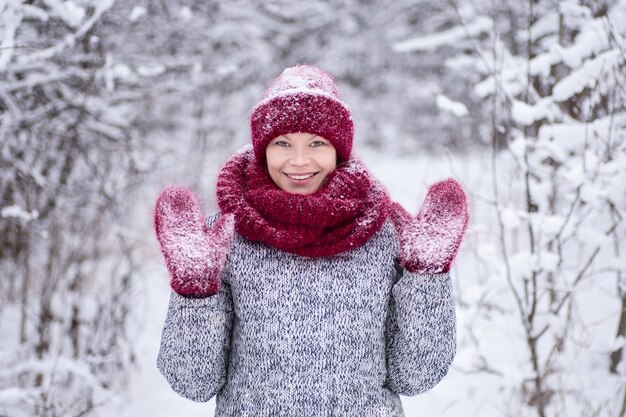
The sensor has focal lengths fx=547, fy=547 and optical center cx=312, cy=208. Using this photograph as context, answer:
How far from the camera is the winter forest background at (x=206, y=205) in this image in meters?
2.77

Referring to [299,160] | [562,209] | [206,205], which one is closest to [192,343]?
[206,205]

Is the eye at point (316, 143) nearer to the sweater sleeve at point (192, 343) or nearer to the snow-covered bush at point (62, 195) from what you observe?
the sweater sleeve at point (192, 343)

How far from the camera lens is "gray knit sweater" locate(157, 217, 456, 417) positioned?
1516 millimetres

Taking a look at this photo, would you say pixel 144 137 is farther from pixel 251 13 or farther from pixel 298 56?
pixel 298 56

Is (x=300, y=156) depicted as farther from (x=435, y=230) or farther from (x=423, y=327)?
(x=423, y=327)

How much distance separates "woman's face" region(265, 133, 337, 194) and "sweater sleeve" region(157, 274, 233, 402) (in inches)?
15.7

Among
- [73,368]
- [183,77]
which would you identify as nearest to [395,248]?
[73,368]

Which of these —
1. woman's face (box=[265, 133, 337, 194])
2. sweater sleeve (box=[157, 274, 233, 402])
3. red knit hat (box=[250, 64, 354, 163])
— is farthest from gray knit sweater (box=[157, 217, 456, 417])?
red knit hat (box=[250, 64, 354, 163])

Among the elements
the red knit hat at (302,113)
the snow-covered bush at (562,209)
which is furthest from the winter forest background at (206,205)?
the red knit hat at (302,113)

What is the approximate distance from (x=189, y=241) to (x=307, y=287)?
1.17ft

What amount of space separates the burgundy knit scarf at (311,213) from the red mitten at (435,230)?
0.32 feet

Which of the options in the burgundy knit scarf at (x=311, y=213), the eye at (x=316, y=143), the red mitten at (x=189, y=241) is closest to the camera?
the red mitten at (x=189, y=241)

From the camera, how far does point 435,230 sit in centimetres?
154

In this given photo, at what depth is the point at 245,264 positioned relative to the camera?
159 cm
